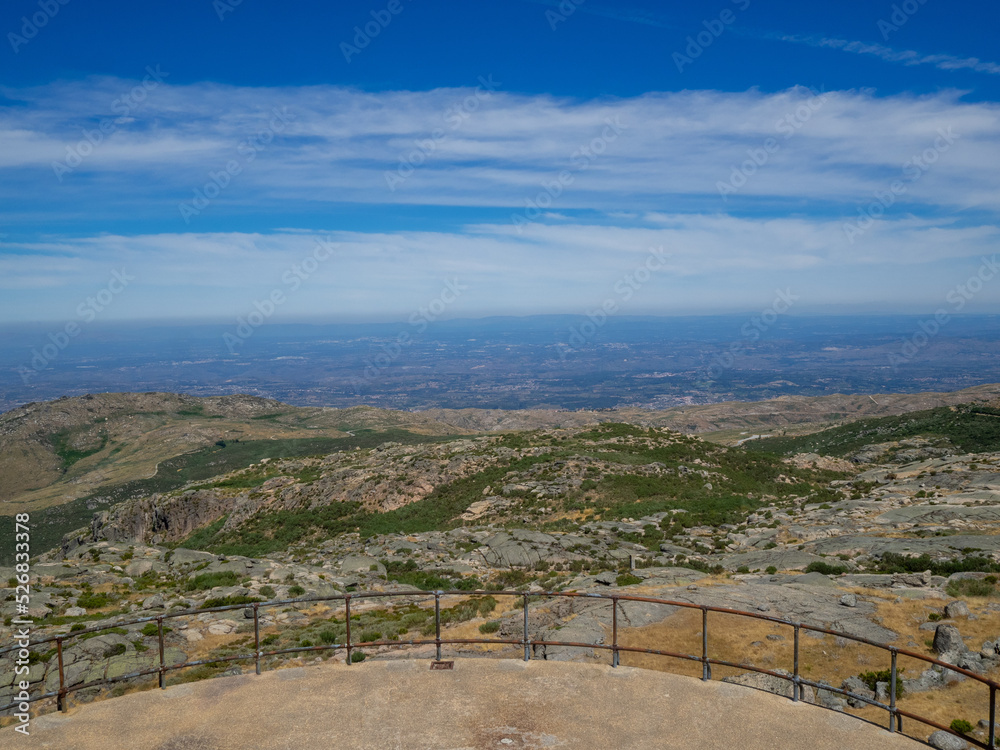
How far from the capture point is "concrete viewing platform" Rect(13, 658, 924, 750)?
8.28 m

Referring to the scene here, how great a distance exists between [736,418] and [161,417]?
141 metres

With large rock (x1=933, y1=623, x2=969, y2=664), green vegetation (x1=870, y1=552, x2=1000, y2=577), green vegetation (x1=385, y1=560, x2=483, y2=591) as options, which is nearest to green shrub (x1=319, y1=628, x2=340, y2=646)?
green vegetation (x1=385, y1=560, x2=483, y2=591)

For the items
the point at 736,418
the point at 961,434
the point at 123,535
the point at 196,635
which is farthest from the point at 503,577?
the point at 736,418

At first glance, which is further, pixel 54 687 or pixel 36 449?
pixel 36 449

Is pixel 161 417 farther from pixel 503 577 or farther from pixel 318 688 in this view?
pixel 318 688

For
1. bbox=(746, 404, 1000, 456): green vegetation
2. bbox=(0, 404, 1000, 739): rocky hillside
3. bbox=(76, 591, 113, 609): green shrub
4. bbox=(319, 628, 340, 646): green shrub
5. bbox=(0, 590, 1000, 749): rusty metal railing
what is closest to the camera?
bbox=(0, 590, 1000, 749): rusty metal railing

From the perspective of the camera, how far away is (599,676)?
10.1 metres

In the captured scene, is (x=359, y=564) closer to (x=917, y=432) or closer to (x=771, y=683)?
(x=771, y=683)

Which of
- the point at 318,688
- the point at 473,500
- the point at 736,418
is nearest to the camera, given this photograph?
the point at 318,688

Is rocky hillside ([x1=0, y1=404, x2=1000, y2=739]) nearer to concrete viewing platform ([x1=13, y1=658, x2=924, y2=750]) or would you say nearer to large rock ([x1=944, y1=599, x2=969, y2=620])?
large rock ([x1=944, y1=599, x2=969, y2=620])

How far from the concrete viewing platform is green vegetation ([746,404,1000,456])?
161 ft

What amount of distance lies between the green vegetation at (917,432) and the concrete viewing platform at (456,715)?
49177mm

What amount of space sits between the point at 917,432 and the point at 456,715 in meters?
63.9

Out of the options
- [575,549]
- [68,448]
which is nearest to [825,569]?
[575,549]
